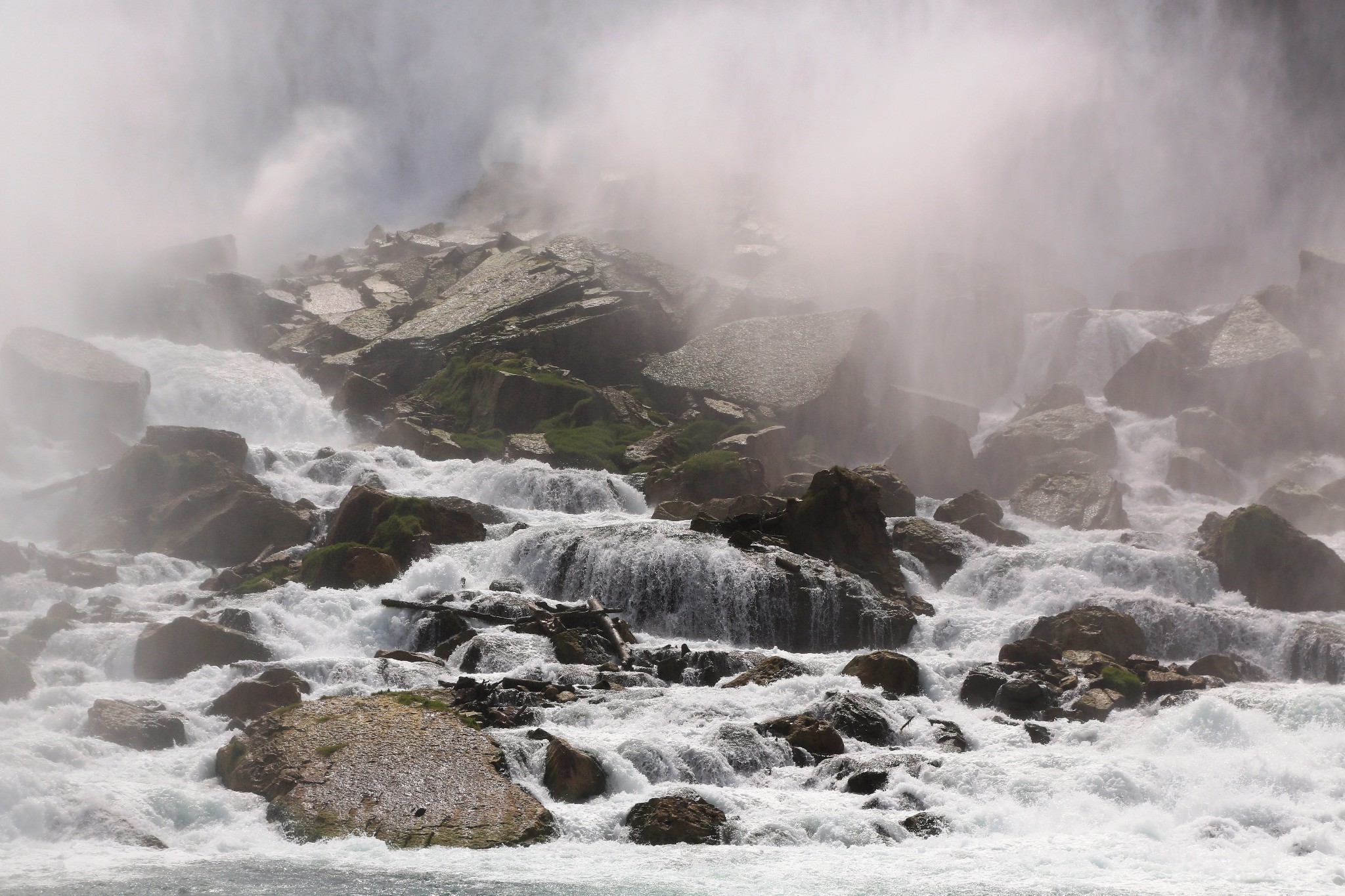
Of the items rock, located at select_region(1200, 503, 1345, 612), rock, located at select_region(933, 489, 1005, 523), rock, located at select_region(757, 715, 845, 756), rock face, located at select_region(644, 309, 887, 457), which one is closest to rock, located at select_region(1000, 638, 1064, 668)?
rock, located at select_region(757, 715, 845, 756)

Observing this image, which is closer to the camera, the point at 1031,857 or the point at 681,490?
the point at 1031,857

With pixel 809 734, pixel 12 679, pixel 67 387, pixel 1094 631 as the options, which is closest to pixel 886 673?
pixel 809 734

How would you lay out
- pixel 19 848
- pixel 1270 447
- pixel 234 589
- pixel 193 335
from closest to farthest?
1. pixel 19 848
2. pixel 234 589
3. pixel 1270 447
4. pixel 193 335

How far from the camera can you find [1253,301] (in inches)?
3078

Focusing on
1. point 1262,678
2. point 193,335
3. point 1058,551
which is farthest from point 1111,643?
point 193,335

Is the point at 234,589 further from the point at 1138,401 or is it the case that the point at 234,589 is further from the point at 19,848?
the point at 1138,401

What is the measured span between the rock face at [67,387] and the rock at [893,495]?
4647 centimetres

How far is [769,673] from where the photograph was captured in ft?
92.1

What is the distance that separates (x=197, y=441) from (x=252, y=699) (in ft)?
110

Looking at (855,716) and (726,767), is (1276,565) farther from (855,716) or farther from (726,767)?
(726,767)

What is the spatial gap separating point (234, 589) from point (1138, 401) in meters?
60.8

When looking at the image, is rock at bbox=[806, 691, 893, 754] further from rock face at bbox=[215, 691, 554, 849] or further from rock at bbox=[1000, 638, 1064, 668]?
rock at bbox=[1000, 638, 1064, 668]

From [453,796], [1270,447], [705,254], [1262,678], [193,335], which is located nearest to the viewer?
[453,796]

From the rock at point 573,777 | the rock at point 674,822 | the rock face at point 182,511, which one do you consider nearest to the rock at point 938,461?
the rock face at point 182,511
